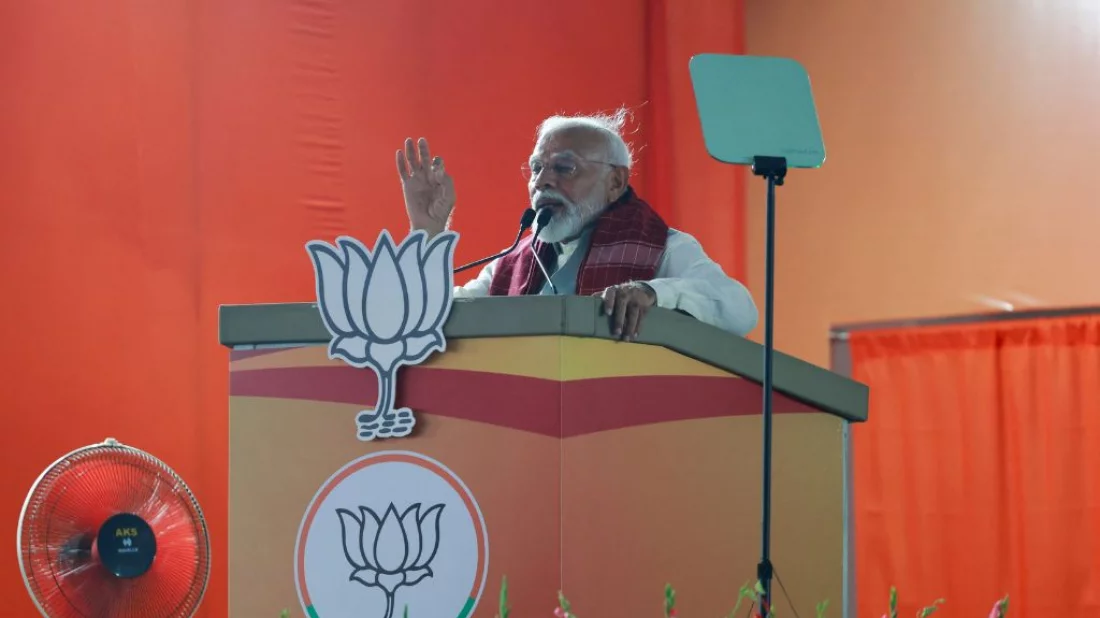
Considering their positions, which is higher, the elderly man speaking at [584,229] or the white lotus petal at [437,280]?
the elderly man speaking at [584,229]

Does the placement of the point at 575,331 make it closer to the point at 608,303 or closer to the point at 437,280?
the point at 608,303

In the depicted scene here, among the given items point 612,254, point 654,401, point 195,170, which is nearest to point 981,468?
point 612,254

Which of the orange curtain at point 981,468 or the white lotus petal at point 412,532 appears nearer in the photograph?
the white lotus petal at point 412,532

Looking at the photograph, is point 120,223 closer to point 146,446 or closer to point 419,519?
point 146,446

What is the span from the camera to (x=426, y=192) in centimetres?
255

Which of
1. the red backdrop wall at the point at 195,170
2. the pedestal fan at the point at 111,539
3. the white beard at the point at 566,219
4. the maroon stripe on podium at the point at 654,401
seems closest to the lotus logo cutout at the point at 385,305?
the maroon stripe on podium at the point at 654,401

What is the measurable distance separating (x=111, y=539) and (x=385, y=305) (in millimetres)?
1041

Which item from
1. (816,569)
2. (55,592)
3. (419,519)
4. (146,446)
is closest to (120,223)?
(146,446)

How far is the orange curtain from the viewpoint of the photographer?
369 centimetres

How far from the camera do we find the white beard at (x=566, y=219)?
8.63ft

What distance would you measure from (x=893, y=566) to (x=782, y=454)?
235 centimetres

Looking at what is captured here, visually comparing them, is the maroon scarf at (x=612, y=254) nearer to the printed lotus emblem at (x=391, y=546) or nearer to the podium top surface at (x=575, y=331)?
the podium top surface at (x=575, y=331)

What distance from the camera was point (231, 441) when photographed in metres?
1.85

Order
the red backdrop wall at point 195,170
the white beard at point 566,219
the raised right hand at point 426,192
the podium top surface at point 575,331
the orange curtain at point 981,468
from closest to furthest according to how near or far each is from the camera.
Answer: the podium top surface at point 575,331, the raised right hand at point 426,192, the white beard at point 566,219, the red backdrop wall at point 195,170, the orange curtain at point 981,468
